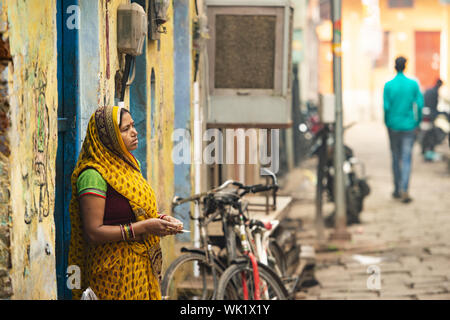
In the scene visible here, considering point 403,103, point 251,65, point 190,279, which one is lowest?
point 190,279

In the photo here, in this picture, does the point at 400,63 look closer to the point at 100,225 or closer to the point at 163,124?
the point at 163,124

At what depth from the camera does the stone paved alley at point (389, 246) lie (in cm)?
855

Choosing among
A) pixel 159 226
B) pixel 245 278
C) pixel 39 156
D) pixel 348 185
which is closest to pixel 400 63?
pixel 348 185

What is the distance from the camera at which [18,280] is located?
3.84m

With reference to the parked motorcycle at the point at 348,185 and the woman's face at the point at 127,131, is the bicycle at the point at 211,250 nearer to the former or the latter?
the woman's face at the point at 127,131

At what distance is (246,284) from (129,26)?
192cm

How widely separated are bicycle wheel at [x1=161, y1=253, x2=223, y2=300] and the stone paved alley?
4.03 ft

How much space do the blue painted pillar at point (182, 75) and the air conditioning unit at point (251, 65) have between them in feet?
3.37

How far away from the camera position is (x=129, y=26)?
5.59m

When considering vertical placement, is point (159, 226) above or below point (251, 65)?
below

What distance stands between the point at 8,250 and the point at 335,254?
7085 millimetres

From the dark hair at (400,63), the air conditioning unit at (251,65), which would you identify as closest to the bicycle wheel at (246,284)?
the air conditioning unit at (251,65)

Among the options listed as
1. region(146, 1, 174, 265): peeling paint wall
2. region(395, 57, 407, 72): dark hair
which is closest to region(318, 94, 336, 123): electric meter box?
region(395, 57, 407, 72): dark hair

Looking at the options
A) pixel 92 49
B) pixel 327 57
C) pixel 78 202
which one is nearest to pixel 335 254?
pixel 92 49
